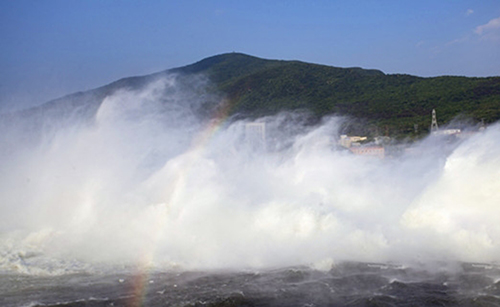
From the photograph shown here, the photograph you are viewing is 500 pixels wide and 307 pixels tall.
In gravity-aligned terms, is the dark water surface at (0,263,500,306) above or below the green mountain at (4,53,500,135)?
below

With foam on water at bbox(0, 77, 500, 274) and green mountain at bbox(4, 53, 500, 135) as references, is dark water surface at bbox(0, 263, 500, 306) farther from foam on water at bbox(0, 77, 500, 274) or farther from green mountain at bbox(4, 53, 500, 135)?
green mountain at bbox(4, 53, 500, 135)

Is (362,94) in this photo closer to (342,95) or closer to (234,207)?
(342,95)

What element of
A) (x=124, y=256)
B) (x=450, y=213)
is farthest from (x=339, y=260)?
(x=124, y=256)

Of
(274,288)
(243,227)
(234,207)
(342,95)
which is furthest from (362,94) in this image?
(274,288)

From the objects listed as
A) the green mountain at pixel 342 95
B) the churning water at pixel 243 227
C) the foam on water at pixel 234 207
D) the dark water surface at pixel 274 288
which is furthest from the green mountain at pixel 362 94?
the dark water surface at pixel 274 288

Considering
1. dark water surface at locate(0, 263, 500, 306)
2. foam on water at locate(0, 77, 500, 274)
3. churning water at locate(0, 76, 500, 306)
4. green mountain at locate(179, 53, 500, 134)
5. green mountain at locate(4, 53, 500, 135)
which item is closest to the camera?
dark water surface at locate(0, 263, 500, 306)

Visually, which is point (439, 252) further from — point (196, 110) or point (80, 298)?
point (196, 110)

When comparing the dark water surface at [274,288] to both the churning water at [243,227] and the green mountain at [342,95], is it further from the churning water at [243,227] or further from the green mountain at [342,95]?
the green mountain at [342,95]

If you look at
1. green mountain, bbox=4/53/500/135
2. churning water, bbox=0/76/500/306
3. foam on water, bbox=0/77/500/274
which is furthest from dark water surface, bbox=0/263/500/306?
green mountain, bbox=4/53/500/135
